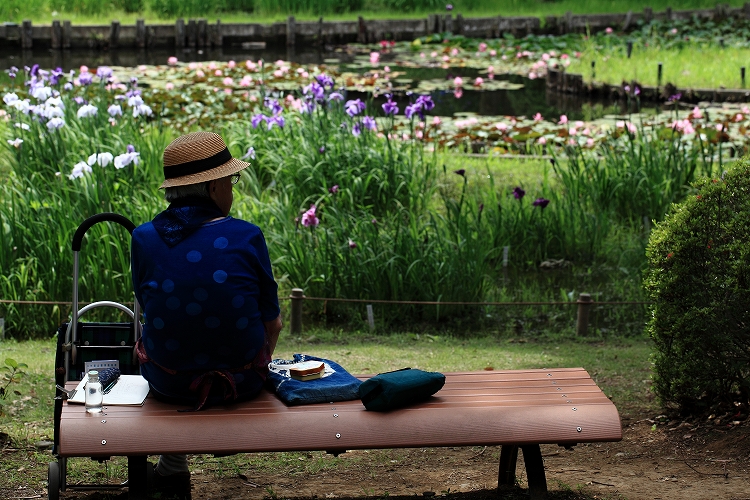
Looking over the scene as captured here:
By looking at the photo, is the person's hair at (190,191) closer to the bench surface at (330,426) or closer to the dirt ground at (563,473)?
the bench surface at (330,426)

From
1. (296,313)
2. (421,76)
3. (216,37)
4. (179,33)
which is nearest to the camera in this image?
(296,313)

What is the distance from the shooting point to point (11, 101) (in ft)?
23.7

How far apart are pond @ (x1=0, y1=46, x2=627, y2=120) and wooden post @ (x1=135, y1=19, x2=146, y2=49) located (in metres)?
0.30

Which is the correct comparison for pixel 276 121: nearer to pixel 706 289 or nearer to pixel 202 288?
pixel 706 289

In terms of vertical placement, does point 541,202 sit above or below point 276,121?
below

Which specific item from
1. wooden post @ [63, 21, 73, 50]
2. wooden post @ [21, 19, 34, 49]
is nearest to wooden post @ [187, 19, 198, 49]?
wooden post @ [63, 21, 73, 50]

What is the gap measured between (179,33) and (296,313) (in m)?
15.7

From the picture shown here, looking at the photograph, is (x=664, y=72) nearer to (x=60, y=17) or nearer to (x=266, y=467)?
(x=266, y=467)

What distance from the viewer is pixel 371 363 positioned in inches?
212

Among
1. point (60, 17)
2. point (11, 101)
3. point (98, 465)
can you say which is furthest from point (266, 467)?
point (60, 17)

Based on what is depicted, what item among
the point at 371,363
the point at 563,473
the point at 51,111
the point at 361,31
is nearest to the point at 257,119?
the point at 51,111

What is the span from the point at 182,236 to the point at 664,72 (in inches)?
513

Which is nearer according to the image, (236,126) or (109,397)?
(109,397)

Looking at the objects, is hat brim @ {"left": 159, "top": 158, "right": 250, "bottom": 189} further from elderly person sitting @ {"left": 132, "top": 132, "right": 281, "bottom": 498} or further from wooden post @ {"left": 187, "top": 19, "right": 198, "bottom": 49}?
wooden post @ {"left": 187, "top": 19, "right": 198, "bottom": 49}
